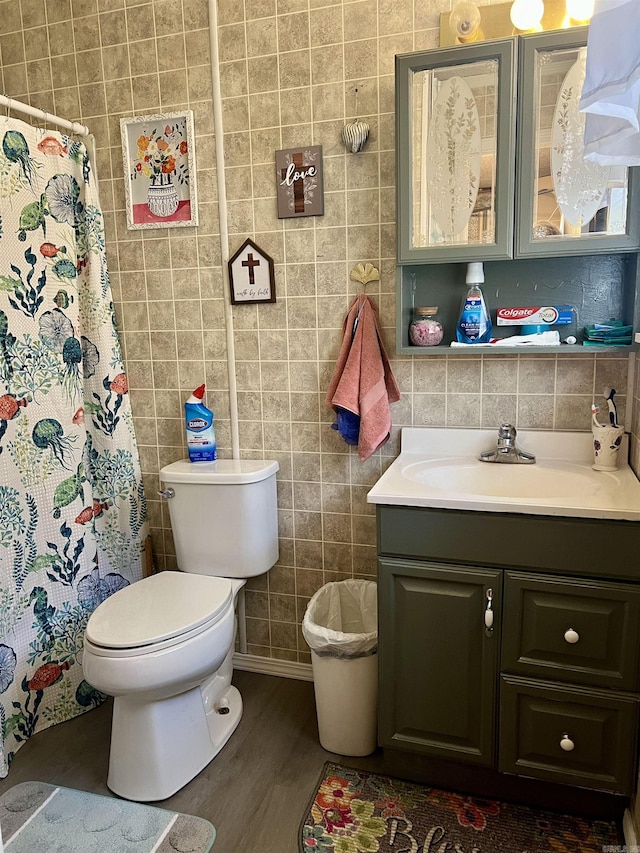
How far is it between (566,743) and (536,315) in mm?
1159

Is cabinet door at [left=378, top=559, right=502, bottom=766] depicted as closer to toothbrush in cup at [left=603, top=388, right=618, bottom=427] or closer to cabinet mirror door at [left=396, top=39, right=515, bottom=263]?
toothbrush in cup at [left=603, top=388, right=618, bottom=427]

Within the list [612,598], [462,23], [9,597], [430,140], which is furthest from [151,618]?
[462,23]

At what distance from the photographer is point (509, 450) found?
1.87m

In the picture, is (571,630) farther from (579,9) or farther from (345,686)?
(579,9)

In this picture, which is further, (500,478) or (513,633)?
(500,478)

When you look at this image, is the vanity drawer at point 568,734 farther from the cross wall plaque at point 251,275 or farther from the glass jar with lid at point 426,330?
the cross wall plaque at point 251,275

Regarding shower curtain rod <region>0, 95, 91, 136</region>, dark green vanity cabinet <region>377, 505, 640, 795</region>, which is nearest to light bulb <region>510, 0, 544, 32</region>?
dark green vanity cabinet <region>377, 505, 640, 795</region>

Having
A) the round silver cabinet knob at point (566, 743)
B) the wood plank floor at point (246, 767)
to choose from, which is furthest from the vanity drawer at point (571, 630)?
the wood plank floor at point (246, 767)

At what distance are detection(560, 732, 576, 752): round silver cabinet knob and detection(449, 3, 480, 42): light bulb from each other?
1.90m

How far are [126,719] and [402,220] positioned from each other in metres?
1.62

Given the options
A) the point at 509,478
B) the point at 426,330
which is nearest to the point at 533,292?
the point at 426,330

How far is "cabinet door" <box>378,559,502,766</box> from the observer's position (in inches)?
62.5

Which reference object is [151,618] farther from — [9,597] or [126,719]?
[9,597]

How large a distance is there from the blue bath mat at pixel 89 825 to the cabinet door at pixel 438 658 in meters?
0.59
